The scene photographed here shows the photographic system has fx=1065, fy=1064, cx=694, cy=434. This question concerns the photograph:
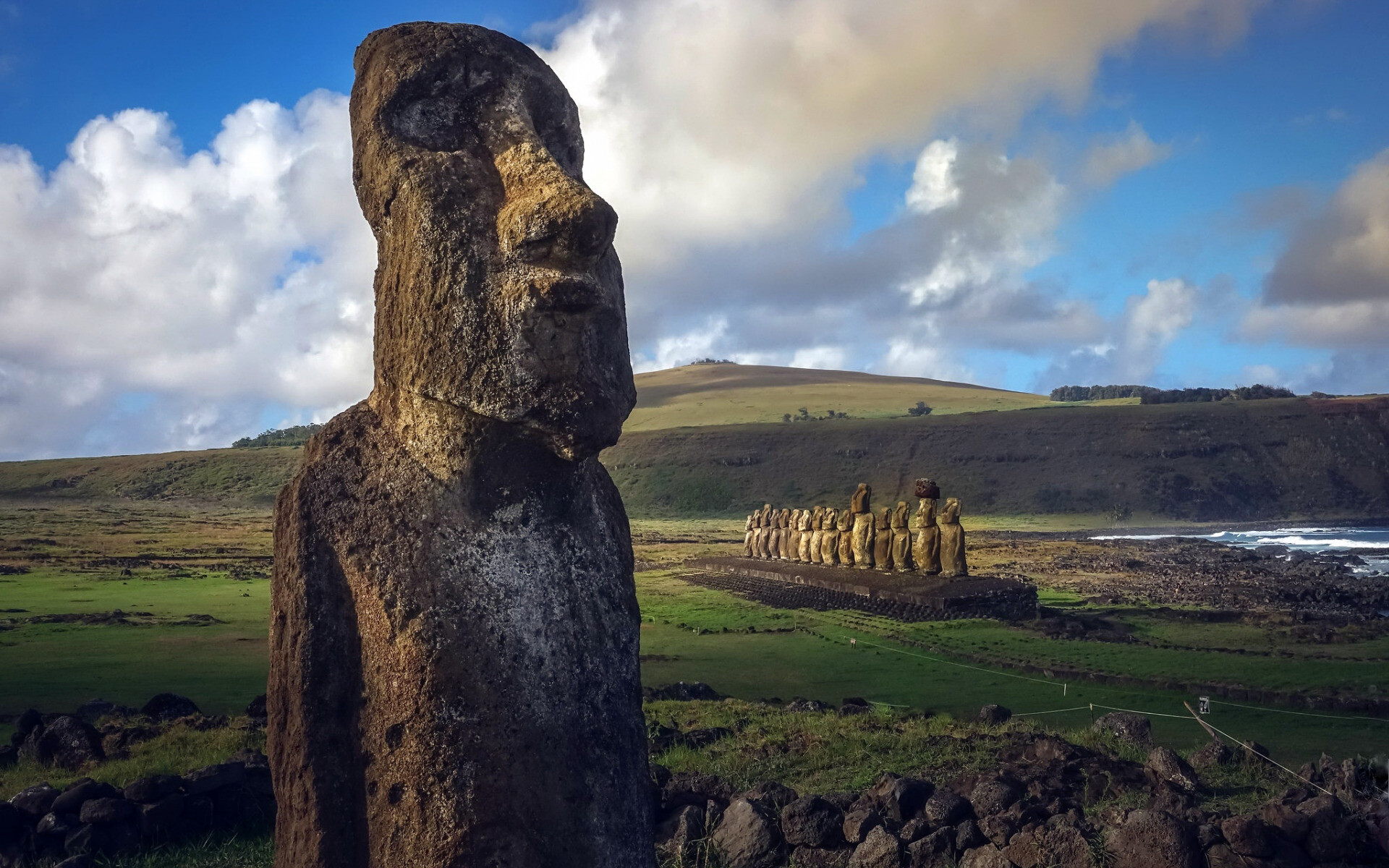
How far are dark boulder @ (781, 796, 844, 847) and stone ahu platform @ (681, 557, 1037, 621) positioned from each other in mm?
12326

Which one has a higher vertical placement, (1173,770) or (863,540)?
(863,540)

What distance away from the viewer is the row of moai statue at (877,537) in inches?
830

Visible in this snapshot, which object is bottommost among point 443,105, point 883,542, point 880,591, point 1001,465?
point 880,591

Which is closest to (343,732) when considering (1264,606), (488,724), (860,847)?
(488,724)

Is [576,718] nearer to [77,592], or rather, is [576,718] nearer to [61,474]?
[77,592]

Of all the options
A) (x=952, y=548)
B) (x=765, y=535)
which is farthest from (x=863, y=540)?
(x=765, y=535)

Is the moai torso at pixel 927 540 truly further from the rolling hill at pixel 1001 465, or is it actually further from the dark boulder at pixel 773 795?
the rolling hill at pixel 1001 465

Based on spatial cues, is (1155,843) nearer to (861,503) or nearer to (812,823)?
(812,823)

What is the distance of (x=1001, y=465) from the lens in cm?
7269

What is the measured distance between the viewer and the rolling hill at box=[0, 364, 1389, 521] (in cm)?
6656

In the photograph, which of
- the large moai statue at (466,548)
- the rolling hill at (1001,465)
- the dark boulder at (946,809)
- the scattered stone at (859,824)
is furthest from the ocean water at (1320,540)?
the large moai statue at (466,548)

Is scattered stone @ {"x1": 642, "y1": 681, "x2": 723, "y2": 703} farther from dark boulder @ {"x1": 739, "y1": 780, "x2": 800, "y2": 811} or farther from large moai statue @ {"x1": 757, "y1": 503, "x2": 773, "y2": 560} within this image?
large moai statue @ {"x1": 757, "y1": 503, "x2": 773, "y2": 560}

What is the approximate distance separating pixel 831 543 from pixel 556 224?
23299 millimetres

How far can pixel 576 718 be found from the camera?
306 cm
